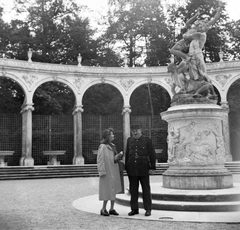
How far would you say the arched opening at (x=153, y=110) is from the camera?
26844mm

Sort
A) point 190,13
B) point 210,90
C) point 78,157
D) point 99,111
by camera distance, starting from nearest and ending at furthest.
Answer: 1. point 210,90
2. point 78,157
3. point 99,111
4. point 190,13

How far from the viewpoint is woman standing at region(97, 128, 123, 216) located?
22.8ft

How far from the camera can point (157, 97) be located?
1292 inches

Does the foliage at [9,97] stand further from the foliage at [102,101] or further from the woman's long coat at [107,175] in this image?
the woman's long coat at [107,175]

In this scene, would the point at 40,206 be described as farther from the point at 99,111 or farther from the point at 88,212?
the point at 99,111

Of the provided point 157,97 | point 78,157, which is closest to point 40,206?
point 78,157

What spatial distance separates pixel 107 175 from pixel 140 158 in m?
0.75

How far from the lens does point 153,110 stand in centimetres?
3206

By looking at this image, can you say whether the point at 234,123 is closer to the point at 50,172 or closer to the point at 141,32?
the point at 141,32

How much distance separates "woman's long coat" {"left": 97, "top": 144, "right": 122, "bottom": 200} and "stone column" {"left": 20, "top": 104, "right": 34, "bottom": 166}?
53.2 ft

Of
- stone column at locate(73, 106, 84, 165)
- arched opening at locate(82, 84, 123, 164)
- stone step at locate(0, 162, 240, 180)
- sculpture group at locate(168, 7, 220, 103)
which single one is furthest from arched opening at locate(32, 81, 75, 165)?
sculpture group at locate(168, 7, 220, 103)

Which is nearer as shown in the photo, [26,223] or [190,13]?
[26,223]

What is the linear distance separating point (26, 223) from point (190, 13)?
29.8m

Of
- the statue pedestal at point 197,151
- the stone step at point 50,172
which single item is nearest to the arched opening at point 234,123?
the stone step at point 50,172
